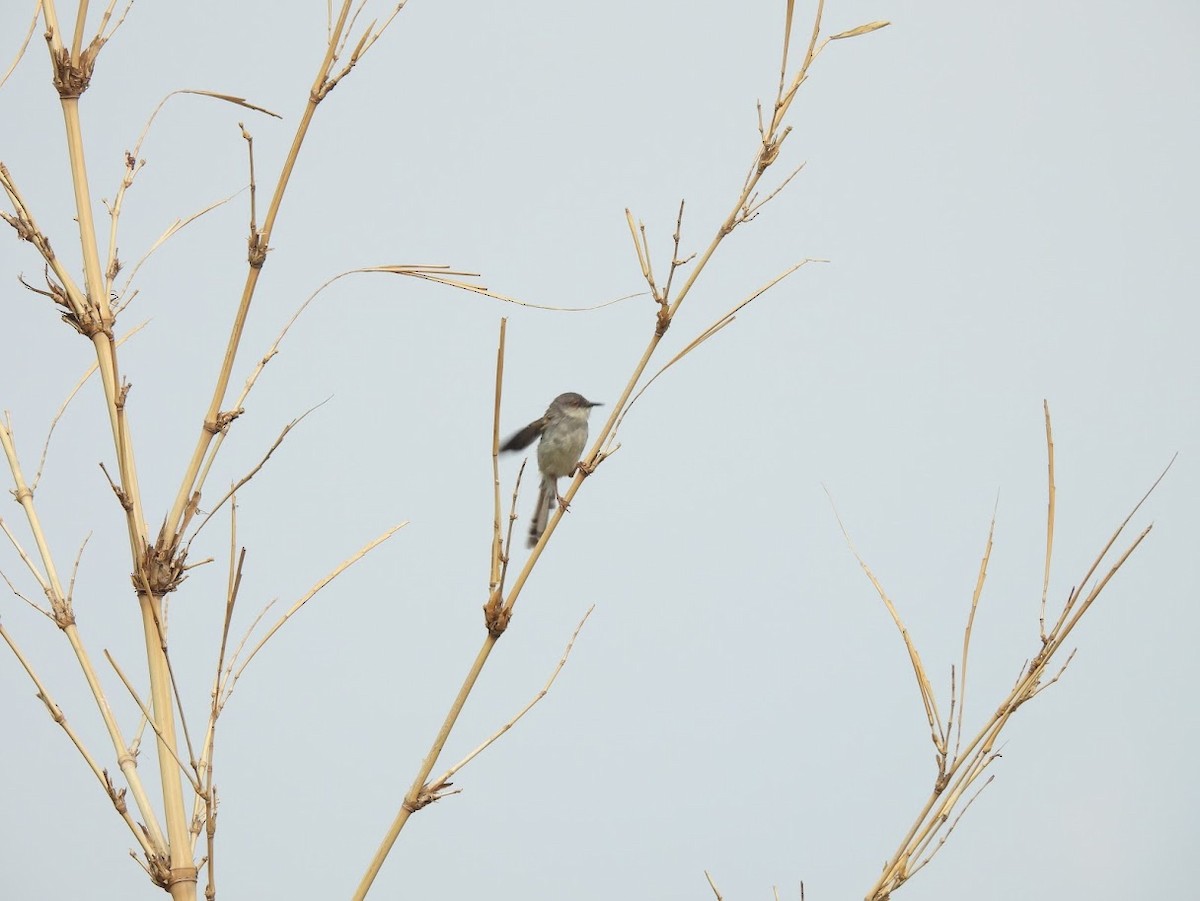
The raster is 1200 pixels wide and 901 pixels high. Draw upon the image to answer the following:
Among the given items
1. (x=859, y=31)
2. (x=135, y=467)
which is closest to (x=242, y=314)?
(x=135, y=467)

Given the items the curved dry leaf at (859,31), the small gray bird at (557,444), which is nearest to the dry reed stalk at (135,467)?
the curved dry leaf at (859,31)

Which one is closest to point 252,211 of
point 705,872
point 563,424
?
point 705,872

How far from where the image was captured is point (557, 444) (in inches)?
200

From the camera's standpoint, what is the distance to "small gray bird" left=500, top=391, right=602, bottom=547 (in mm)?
5082

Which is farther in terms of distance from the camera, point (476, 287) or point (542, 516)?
point (542, 516)

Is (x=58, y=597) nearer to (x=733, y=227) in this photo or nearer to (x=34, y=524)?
(x=34, y=524)

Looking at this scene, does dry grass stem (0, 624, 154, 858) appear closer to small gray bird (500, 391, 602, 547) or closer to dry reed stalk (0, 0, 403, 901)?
dry reed stalk (0, 0, 403, 901)

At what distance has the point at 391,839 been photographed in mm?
1540

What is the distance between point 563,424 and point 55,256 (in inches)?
136

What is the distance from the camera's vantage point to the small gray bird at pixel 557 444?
5.08 m

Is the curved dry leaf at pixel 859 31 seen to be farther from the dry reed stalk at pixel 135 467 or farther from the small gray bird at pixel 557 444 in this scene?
the small gray bird at pixel 557 444

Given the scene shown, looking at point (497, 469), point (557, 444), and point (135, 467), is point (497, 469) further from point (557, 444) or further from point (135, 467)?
point (557, 444)

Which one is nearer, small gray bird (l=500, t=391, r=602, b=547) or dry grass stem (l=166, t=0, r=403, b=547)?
dry grass stem (l=166, t=0, r=403, b=547)

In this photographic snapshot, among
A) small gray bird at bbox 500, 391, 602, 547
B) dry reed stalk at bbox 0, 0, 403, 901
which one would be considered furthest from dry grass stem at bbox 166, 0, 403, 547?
small gray bird at bbox 500, 391, 602, 547
